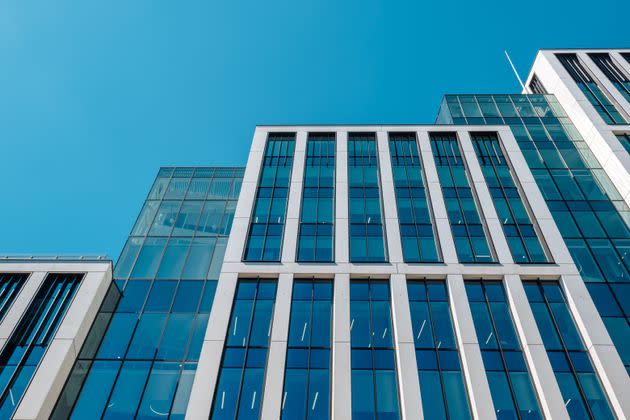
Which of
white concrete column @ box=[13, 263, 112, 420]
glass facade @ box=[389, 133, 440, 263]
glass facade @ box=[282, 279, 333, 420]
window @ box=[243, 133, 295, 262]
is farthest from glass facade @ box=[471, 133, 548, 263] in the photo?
white concrete column @ box=[13, 263, 112, 420]

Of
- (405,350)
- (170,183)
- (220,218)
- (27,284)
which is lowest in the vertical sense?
(405,350)

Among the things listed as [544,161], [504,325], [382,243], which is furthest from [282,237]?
[544,161]

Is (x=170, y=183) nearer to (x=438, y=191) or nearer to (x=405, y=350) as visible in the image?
(x=438, y=191)

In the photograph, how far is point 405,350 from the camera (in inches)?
728

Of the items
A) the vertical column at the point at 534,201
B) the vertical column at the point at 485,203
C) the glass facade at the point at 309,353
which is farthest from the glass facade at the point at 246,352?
the vertical column at the point at 534,201

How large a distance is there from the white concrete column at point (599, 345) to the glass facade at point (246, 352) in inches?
550

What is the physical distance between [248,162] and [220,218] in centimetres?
444

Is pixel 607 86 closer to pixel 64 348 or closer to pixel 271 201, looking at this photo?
pixel 271 201

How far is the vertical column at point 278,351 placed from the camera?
55.1 ft

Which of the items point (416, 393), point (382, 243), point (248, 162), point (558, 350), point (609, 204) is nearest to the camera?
point (416, 393)

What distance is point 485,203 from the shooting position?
1001 inches

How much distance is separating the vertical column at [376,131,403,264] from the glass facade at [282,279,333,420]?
4000 millimetres

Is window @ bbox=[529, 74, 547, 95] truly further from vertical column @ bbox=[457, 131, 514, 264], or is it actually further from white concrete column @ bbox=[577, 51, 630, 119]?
vertical column @ bbox=[457, 131, 514, 264]

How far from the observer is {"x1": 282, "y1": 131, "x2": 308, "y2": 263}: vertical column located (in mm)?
23250
